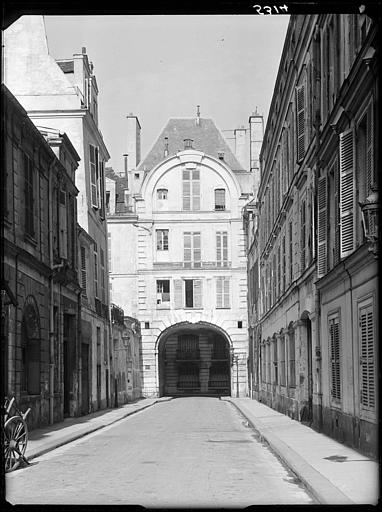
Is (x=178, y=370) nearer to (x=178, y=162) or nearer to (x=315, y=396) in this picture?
(x=178, y=162)

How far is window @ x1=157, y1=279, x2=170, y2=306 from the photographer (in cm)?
4628

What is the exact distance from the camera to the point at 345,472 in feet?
35.9

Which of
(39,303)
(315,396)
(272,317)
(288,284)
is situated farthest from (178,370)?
(39,303)

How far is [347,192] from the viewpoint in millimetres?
13680

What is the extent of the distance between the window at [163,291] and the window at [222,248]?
112 inches

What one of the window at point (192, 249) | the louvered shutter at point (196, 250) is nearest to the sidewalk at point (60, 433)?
the window at point (192, 249)

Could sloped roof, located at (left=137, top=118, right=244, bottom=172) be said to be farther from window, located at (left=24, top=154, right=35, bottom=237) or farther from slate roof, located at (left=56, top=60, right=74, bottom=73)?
window, located at (left=24, top=154, right=35, bottom=237)

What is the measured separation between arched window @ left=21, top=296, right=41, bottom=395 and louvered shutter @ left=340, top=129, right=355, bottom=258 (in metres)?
4.44

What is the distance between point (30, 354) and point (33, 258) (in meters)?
1.68

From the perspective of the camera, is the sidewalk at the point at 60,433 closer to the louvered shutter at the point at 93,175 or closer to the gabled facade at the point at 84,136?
the gabled facade at the point at 84,136

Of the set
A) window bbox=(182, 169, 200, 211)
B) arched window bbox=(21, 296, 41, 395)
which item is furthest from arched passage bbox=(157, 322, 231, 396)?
arched window bbox=(21, 296, 41, 395)

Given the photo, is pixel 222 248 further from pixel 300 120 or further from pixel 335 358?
pixel 335 358

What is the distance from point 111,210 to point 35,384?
86.6 ft

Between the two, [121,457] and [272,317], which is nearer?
[121,457]
